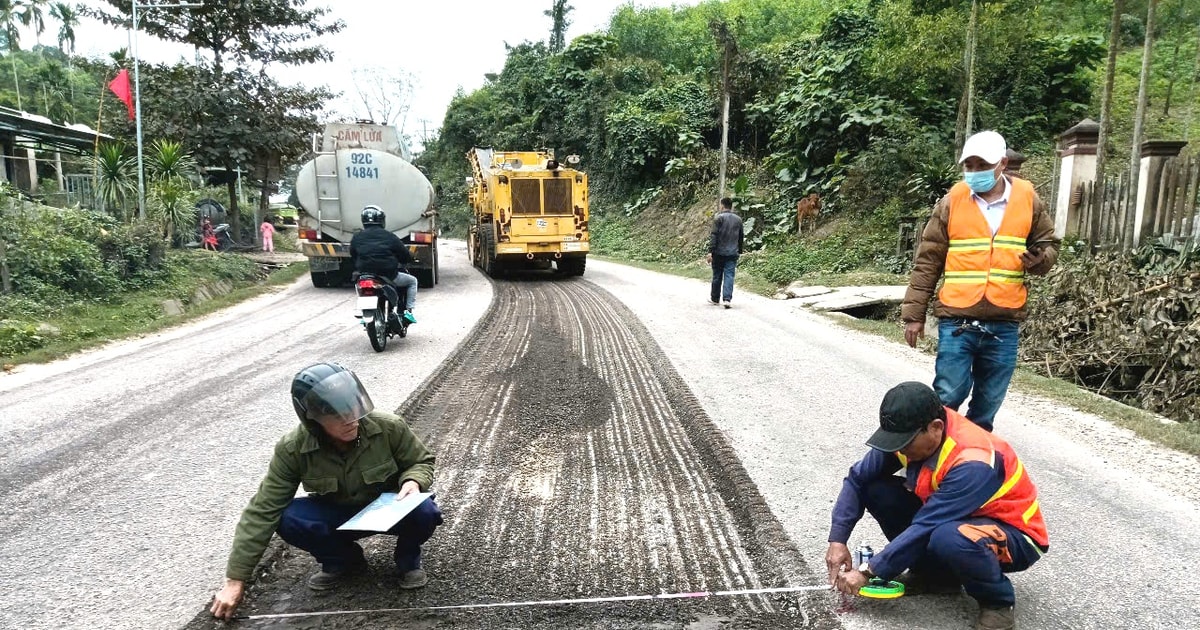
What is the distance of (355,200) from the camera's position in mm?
12867

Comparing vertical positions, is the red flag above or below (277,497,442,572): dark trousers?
above

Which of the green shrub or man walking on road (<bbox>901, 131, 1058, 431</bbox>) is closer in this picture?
man walking on road (<bbox>901, 131, 1058, 431</bbox>)

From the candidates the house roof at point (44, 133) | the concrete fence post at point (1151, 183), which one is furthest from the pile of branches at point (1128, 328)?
the house roof at point (44, 133)

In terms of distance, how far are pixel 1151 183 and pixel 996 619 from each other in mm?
8461

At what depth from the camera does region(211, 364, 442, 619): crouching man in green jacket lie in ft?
8.50

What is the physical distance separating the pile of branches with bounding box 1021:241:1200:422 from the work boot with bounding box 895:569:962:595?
4.36m

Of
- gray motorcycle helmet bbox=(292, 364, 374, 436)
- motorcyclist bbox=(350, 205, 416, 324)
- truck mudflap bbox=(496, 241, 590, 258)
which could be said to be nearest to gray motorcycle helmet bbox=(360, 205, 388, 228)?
motorcyclist bbox=(350, 205, 416, 324)

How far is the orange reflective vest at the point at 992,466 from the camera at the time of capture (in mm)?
2434

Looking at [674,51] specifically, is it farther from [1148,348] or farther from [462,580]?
[462,580]

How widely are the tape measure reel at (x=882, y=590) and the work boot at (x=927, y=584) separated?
223 millimetres

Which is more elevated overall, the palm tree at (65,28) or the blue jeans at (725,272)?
the palm tree at (65,28)

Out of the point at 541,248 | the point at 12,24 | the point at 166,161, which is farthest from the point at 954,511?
the point at 12,24

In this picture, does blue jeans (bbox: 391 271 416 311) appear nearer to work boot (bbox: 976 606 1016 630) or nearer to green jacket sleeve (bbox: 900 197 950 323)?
green jacket sleeve (bbox: 900 197 950 323)

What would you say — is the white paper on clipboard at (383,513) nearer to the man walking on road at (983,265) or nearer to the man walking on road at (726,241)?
the man walking on road at (983,265)
